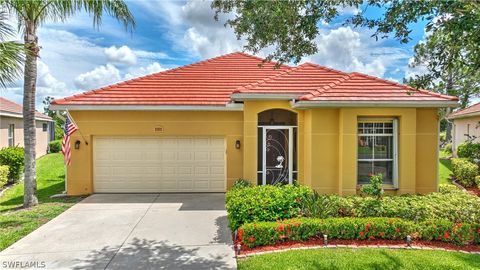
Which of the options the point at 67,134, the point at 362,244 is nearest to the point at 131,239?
the point at 362,244

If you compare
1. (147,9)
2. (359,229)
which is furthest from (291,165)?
(147,9)

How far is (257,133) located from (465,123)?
1819 cm

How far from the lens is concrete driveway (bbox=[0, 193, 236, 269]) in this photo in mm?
5569

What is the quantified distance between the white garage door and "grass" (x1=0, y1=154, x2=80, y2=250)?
5.47 ft

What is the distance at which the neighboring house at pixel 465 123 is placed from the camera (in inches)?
712

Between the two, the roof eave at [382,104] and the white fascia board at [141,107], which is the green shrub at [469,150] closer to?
the roof eave at [382,104]

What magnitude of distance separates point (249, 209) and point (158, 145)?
6.24 metres

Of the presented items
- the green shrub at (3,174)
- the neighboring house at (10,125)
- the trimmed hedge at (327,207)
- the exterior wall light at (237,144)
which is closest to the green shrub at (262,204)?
A: the trimmed hedge at (327,207)

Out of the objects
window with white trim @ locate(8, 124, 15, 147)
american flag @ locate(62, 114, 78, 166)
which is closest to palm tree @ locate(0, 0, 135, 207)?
american flag @ locate(62, 114, 78, 166)

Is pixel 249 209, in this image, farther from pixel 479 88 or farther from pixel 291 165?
pixel 479 88

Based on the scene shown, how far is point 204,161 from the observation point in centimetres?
1150

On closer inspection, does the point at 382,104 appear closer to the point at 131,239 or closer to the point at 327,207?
the point at 327,207

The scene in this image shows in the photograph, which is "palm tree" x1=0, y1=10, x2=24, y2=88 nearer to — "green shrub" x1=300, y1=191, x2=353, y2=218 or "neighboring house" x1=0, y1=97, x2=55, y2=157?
"green shrub" x1=300, y1=191, x2=353, y2=218

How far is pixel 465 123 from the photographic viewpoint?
66.2 ft
